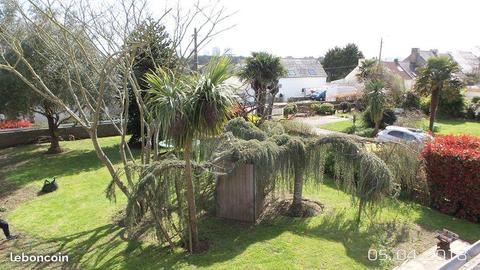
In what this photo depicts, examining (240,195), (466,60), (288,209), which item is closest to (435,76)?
(288,209)

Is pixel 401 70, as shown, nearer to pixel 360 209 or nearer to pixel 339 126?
pixel 339 126

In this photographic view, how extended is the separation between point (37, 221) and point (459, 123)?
2756 centimetres

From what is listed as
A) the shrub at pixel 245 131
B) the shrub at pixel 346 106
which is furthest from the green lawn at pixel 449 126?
the shrub at pixel 245 131

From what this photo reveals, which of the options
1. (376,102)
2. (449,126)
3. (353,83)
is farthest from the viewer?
(353,83)

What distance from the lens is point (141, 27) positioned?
9016 mm

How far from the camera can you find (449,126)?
976 inches

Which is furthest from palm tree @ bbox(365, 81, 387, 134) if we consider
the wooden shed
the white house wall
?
the white house wall

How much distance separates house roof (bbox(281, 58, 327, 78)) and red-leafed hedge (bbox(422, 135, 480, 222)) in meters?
33.7

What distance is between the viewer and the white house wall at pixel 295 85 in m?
42.7

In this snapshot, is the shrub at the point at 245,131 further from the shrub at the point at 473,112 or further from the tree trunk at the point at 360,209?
the shrub at the point at 473,112

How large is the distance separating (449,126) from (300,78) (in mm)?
21440

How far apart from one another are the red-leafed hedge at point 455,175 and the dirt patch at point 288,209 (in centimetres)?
326

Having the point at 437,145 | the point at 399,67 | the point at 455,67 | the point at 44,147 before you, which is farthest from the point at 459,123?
the point at 44,147

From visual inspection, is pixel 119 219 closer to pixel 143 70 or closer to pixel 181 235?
pixel 181 235
